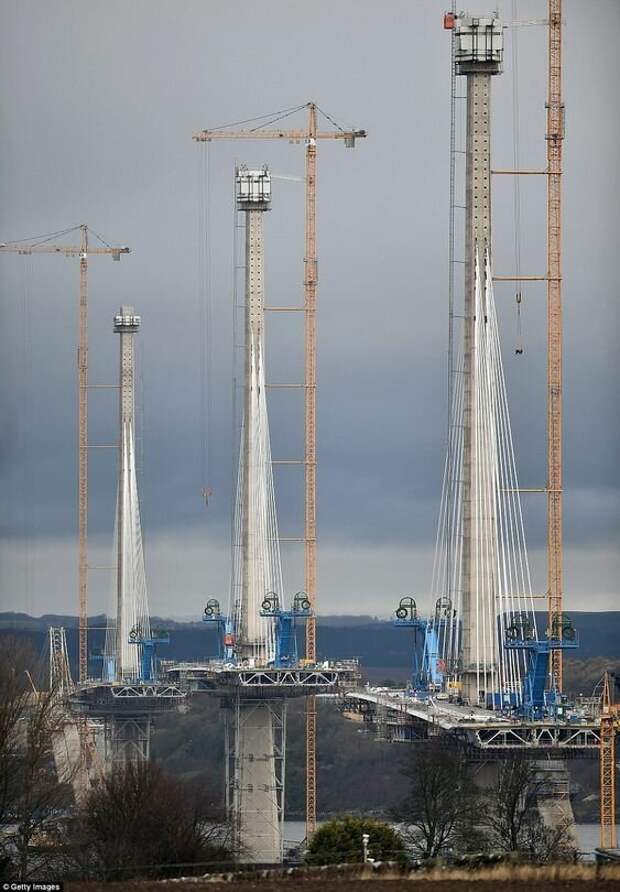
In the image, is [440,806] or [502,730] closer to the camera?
[440,806]

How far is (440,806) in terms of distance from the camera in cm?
12638

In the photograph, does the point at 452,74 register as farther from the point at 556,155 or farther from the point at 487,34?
the point at 556,155

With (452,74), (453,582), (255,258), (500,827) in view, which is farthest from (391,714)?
(255,258)

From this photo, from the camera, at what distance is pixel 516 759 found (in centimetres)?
13262

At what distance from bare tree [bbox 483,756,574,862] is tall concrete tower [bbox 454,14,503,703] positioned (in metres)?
7.46

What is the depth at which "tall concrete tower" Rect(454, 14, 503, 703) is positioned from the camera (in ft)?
457

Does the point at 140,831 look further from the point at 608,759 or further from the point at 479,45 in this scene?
Result: the point at 479,45

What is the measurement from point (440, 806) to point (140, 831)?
17322 mm

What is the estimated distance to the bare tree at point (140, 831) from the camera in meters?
108

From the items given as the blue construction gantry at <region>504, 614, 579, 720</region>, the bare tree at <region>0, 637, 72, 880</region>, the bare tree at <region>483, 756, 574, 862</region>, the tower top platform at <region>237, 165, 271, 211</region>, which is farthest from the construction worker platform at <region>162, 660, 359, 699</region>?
the bare tree at <region>483, 756, 574, 862</region>

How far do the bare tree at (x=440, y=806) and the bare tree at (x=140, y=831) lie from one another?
9176 millimetres

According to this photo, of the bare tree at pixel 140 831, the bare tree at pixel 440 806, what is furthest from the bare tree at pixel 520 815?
the bare tree at pixel 140 831

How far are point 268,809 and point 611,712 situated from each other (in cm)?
5860

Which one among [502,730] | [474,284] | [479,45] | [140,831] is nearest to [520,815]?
[502,730]
